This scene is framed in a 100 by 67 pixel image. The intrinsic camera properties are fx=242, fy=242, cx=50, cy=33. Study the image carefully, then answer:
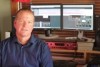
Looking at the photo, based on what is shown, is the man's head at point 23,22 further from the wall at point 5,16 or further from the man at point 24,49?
the wall at point 5,16

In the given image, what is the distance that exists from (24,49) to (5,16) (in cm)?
136

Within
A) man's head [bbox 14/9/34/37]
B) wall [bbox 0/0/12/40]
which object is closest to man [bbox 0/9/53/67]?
man's head [bbox 14/9/34/37]

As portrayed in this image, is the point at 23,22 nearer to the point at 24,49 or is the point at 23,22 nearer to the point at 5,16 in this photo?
the point at 24,49

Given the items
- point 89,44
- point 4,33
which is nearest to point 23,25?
point 89,44

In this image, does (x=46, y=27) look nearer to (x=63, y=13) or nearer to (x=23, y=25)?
(x=63, y=13)

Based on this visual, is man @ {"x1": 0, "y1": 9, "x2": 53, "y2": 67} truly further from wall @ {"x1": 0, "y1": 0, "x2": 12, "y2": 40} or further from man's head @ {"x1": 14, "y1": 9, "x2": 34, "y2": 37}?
wall @ {"x1": 0, "y1": 0, "x2": 12, "y2": 40}

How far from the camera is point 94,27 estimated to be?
2881 mm

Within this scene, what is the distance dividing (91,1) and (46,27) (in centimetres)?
64

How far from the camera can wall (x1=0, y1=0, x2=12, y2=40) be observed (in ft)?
10.2

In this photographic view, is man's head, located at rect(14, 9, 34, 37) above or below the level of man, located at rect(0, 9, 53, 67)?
above

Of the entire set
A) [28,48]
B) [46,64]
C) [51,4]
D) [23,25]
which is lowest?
[46,64]

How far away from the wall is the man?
128 centimetres

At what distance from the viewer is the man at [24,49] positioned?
5.87ft

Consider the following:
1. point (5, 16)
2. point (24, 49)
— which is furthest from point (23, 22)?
point (5, 16)
